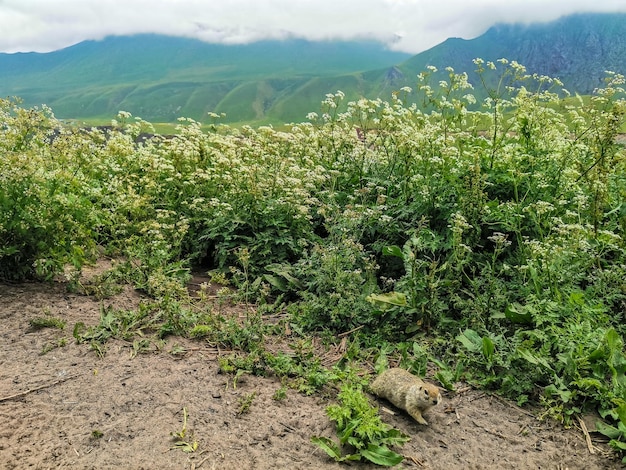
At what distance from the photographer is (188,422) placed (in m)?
3.27

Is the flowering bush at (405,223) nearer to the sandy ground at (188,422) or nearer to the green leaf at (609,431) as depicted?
the green leaf at (609,431)

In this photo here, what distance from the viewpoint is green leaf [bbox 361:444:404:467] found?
307cm

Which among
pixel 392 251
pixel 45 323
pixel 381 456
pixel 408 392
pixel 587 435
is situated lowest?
pixel 587 435

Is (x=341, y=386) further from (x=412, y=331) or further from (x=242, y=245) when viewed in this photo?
(x=242, y=245)

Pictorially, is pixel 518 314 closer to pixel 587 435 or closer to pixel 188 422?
pixel 587 435

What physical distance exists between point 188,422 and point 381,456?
1276 millimetres

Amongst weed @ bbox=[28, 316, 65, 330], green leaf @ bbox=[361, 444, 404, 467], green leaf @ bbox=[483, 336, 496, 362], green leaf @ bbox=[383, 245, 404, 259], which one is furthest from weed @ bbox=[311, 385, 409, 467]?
weed @ bbox=[28, 316, 65, 330]

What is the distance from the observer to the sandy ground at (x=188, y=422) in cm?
298

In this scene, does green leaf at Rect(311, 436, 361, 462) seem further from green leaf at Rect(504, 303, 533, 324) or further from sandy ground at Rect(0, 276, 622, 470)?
green leaf at Rect(504, 303, 533, 324)

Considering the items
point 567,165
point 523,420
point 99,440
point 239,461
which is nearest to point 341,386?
point 239,461

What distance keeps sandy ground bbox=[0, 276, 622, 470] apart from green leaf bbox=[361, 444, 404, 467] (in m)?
0.09

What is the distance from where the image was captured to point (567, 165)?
608 cm

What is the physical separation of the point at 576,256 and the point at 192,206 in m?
4.53

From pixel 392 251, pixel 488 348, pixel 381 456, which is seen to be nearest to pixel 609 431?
pixel 488 348
